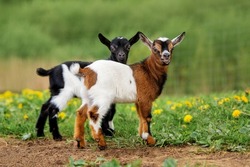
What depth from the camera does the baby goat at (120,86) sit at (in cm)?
704

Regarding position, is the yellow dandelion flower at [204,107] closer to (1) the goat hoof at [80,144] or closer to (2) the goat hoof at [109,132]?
(2) the goat hoof at [109,132]

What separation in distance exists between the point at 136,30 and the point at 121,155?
10824 millimetres

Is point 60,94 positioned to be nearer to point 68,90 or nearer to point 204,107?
point 68,90

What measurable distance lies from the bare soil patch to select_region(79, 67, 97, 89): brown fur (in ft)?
2.23

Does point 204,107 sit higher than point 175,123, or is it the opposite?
point 204,107

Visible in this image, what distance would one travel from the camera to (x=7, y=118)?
9289 millimetres

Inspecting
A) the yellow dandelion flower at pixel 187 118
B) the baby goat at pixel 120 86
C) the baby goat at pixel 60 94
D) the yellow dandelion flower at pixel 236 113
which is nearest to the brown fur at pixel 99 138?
the baby goat at pixel 120 86

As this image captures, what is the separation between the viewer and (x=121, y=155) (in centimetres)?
680

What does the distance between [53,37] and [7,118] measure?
9.52m

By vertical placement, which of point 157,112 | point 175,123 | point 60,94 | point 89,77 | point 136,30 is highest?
point 136,30

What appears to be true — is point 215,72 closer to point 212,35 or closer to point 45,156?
point 212,35

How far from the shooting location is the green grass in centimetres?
707

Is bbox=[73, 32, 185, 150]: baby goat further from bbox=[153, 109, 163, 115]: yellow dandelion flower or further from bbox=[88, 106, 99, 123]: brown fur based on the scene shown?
bbox=[153, 109, 163, 115]: yellow dandelion flower

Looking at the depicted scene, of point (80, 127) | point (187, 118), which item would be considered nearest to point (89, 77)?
point (80, 127)
